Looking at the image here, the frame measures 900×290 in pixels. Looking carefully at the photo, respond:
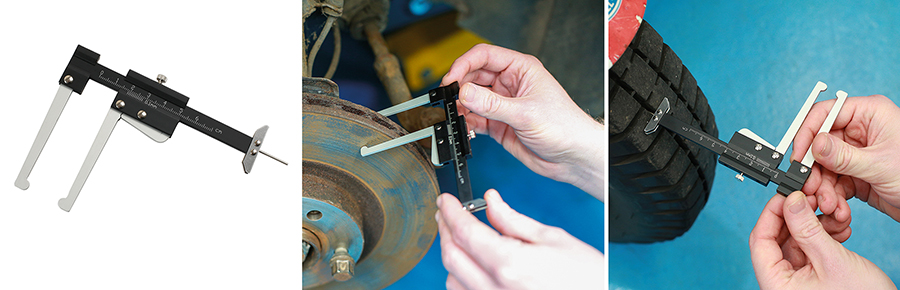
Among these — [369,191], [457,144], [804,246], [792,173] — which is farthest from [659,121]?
[369,191]

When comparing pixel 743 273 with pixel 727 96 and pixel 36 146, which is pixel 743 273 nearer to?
pixel 727 96

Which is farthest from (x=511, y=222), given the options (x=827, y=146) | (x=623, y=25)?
(x=827, y=146)

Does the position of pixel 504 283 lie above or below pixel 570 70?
below

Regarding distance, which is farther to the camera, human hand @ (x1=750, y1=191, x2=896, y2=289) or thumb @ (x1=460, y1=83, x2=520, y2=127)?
human hand @ (x1=750, y1=191, x2=896, y2=289)

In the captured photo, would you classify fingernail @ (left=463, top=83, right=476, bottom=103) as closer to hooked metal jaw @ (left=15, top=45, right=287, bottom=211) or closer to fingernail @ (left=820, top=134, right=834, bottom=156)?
hooked metal jaw @ (left=15, top=45, right=287, bottom=211)

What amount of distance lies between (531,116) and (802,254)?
2.58 feet

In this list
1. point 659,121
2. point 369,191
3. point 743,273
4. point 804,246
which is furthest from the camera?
point 743,273

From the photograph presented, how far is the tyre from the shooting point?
4.22ft

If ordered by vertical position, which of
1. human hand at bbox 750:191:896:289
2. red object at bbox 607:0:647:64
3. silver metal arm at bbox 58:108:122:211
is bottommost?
silver metal arm at bbox 58:108:122:211

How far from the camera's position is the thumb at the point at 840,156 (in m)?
1.19

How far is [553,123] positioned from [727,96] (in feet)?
4.21

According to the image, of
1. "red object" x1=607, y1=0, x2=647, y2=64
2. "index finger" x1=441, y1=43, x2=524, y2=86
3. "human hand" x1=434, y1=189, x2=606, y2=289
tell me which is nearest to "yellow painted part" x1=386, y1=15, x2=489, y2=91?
"index finger" x1=441, y1=43, x2=524, y2=86

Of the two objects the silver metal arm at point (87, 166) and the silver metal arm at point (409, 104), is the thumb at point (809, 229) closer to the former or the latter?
the silver metal arm at point (409, 104)

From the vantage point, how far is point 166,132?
3.06 ft
